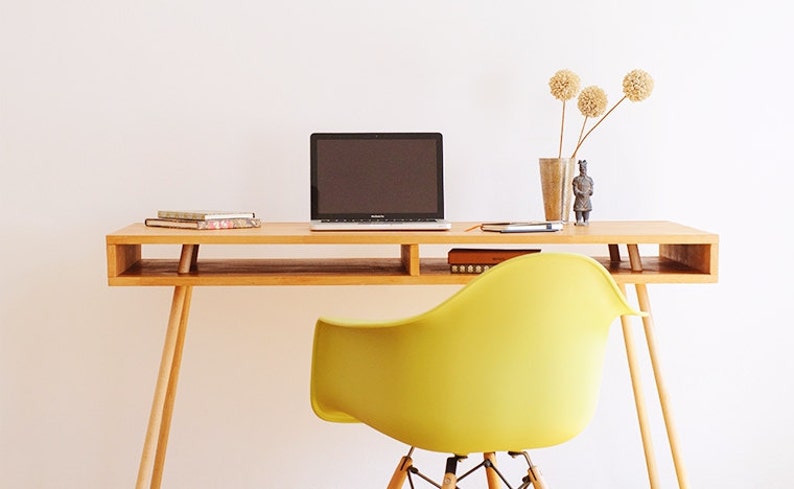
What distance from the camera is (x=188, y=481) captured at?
10.2ft

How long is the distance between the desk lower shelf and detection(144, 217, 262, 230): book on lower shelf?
11 cm

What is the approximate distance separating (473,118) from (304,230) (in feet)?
2.30

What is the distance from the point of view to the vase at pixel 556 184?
2863mm

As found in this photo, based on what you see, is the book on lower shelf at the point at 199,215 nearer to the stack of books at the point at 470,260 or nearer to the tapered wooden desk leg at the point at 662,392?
the stack of books at the point at 470,260

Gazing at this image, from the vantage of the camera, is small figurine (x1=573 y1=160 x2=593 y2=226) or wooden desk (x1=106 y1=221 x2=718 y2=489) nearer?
wooden desk (x1=106 y1=221 x2=718 y2=489)

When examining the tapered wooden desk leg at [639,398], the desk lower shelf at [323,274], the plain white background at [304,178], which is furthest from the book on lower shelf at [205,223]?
the tapered wooden desk leg at [639,398]

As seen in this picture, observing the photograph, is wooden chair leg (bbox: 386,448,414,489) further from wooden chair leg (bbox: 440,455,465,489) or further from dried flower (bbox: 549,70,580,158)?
dried flower (bbox: 549,70,580,158)

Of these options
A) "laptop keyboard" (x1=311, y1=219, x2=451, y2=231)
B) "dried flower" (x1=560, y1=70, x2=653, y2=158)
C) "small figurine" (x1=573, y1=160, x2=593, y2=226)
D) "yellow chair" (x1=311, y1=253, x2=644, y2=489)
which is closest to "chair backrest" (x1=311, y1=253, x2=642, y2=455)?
"yellow chair" (x1=311, y1=253, x2=644, y2=489)

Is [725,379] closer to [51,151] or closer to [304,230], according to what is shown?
[304,230]

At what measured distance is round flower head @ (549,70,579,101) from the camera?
9.47ft

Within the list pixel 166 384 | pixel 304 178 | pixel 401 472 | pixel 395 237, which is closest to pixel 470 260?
pixel 395 237

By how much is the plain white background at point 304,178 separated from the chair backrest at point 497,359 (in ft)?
3.57

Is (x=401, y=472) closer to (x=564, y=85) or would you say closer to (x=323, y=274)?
(x=323, y=274)

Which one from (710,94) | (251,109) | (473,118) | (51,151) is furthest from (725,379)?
(51,151)
